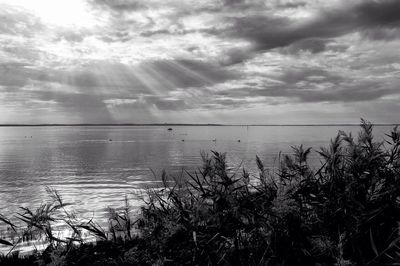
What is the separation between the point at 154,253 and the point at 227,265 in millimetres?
1256

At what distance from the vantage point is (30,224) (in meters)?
5.65

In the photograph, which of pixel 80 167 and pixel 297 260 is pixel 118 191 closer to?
pixel 80 167

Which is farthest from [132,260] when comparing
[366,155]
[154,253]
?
[366,155]

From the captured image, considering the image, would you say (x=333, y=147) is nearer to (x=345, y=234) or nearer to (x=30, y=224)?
(x=345, y=234)

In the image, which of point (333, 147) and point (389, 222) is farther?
point (333, 147)

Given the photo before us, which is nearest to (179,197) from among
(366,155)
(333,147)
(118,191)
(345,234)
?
(345,234)

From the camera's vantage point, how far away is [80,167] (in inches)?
1907

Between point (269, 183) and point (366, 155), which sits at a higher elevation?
point (366, 155)

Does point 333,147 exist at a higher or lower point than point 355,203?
higher

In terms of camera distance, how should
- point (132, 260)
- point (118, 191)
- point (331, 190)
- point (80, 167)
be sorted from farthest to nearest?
point (80, 167) → point (118, 191) → point (331, 190) → point (132, 260)

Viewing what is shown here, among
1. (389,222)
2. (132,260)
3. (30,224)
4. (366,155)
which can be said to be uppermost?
(366,155)

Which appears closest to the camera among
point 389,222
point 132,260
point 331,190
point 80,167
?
point 389,222

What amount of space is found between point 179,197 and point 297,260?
2.33m

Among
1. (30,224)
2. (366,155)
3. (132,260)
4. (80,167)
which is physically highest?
(366,155)
